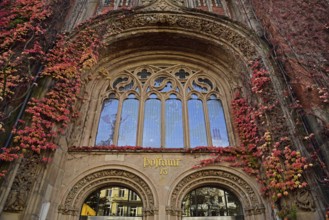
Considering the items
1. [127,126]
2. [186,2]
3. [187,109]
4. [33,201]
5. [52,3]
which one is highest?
[186,2]

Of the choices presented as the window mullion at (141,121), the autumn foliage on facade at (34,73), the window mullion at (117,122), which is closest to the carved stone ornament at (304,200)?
the window mullion at (141,121)

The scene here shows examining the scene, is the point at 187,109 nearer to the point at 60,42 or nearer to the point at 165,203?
the point at 165,203

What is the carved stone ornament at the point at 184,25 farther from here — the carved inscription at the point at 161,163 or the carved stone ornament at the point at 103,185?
the carved stone ornament at the point at 103,185

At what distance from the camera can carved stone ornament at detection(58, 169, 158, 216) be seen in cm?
643

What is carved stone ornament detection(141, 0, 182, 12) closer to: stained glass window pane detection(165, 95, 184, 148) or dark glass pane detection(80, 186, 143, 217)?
stained glass window pane detection(165, 95, 184, 148)

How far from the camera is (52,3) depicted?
9477mm

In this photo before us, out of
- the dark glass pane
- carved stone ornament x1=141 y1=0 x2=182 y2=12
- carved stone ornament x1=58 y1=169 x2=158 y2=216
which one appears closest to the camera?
carved stone ornament x1=58 y1=169 x2=158 y2=216

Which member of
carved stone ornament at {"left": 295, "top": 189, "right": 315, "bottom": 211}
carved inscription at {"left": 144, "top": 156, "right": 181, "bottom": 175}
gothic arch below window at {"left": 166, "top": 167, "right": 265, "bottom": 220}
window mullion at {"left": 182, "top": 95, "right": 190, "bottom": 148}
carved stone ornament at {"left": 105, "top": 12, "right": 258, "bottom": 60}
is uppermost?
carved stone ornament at {"left": 105, "top": 12, "right": 258, "bottom": 60}

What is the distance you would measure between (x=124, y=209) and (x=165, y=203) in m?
1.05

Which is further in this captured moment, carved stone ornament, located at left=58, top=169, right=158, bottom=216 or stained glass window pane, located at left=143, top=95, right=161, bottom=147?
stained glass window pane, located at left=143, top=95, right=161, bottom=147

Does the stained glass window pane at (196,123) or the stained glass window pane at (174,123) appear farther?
the stained glass window pane at (196,123)


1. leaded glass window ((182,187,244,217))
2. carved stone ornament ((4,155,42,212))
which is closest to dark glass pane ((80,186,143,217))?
leaded glass window ((182,187,244,217))

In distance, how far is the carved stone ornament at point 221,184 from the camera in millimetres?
6445

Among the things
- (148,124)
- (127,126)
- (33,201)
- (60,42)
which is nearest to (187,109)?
(148,124)
